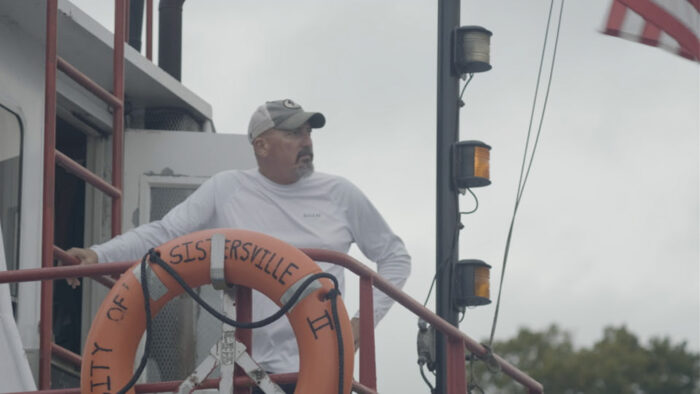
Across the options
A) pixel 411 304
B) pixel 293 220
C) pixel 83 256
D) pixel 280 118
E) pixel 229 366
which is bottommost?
pixel 229 366

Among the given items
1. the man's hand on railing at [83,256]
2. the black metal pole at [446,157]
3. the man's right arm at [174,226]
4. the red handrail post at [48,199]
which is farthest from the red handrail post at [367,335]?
the black metal pole at [446,157]

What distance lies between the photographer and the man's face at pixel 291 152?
6.07 metres

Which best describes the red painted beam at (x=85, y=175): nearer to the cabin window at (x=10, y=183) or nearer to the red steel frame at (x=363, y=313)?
the cabin window at (x=10, y=183)

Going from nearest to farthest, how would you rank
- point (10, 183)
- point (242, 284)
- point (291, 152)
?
point (242, 284), point (291, 152), point (10, 183)

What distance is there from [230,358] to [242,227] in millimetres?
805

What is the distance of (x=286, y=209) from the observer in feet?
19.6

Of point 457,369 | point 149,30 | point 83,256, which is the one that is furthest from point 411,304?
point 149,30

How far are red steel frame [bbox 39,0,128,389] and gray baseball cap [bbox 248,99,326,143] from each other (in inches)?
43.6

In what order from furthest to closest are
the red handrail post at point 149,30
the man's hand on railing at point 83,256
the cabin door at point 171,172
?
1. the red handrail post at point 149,30
2. the cabin door at point 171,172
3. the man's hand on railing at point 83,256

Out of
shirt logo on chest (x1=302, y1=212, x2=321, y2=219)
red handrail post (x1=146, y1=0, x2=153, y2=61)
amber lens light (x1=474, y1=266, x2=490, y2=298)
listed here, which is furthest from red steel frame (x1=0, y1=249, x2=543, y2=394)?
red handrail post (x1=146, y1=0, x2=153, y2=61)

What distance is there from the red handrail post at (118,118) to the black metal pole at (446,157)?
5.72ft

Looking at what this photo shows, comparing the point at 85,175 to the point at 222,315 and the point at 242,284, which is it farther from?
the point at 222,315

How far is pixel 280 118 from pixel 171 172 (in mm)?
2630

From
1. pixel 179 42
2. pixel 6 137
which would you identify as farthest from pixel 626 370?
pixel 6 137
